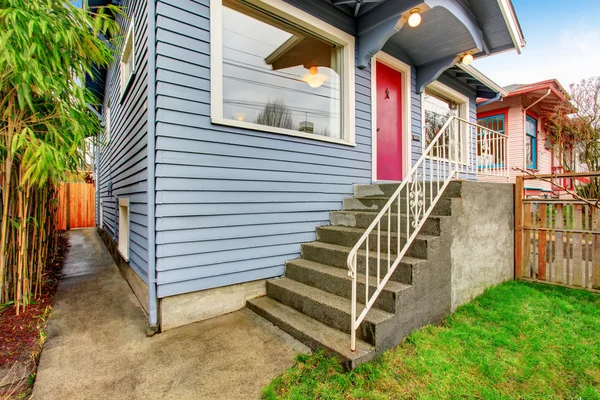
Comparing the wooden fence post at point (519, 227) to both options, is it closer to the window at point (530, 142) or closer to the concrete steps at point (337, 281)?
the concrete steps at point (337, 281)

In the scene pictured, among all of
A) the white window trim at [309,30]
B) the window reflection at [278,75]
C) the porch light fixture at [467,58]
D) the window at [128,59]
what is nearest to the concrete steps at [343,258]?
the white window trim at [309,30]

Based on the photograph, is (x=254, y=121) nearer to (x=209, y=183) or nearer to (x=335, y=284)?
(x=209, y=183)

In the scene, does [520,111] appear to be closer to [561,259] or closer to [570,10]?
[570,10]

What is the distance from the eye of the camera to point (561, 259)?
3.64m

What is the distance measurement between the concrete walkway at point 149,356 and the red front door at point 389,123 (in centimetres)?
316

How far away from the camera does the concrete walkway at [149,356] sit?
69.2 inches

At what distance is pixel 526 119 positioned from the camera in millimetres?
9438

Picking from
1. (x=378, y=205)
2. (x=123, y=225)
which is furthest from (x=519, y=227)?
(x=123, y=225)

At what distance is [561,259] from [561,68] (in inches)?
565

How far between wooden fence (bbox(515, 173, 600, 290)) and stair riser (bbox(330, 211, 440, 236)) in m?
1.99

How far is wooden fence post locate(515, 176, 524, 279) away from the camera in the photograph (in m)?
3.97

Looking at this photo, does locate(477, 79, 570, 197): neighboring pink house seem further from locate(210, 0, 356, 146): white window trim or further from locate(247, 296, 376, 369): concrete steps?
locate(247, 296, 376, 369): concrete steps

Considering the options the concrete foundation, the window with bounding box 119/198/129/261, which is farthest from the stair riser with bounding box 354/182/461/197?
the window with bounding box 119/198/129/261

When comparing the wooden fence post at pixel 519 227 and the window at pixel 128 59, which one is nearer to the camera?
the window at pixel 128 59
